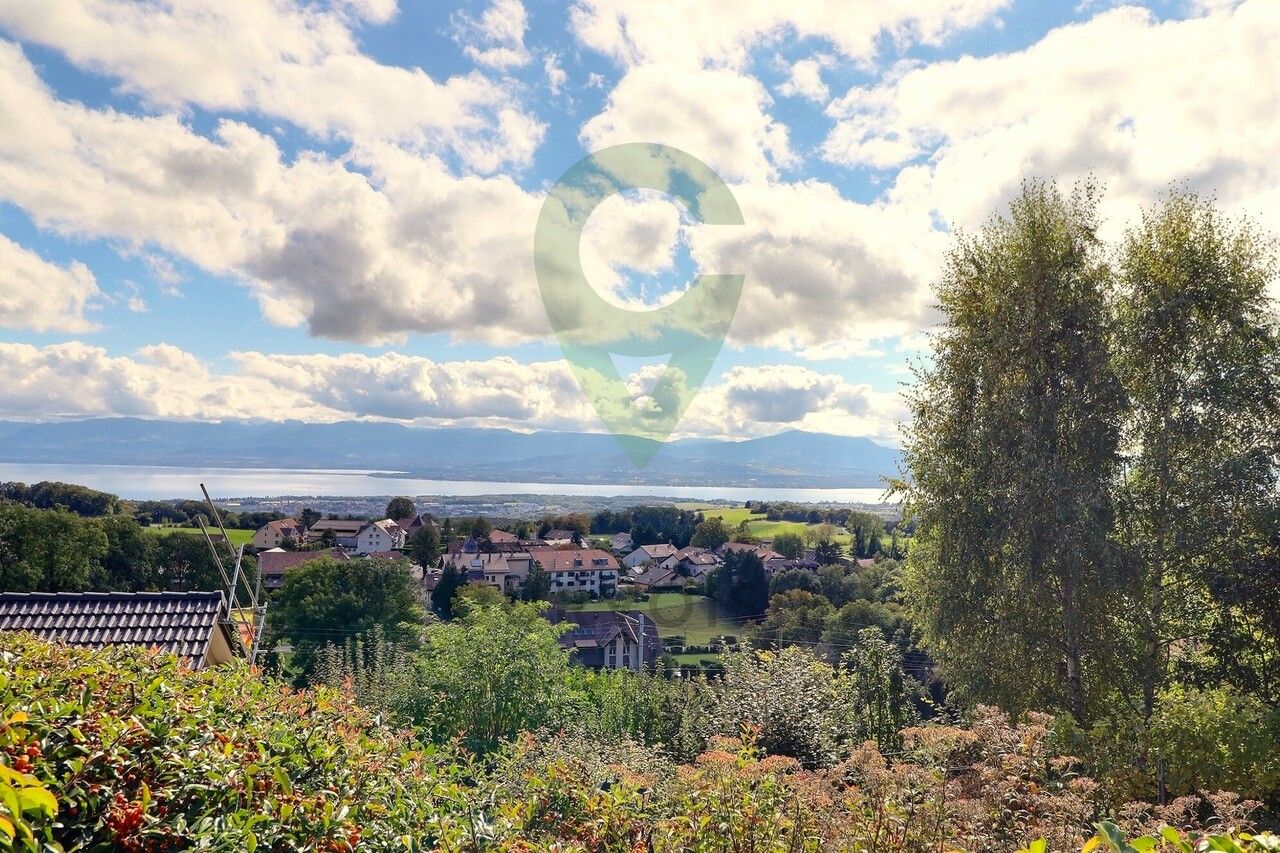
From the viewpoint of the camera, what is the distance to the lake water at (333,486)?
8706 centimetres

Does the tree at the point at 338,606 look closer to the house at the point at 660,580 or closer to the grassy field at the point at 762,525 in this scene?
the house at the point at 660,580

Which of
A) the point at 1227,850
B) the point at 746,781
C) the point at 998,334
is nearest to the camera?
the point at 1227,850

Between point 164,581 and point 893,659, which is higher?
point 893,659

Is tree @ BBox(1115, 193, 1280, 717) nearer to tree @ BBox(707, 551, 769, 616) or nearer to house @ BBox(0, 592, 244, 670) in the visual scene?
house @ BBox(0, 592, 244, 670)

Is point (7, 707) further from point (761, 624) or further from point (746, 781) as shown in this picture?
point (761, 624)

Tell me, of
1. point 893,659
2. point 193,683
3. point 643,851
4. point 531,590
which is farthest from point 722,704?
point 531,590

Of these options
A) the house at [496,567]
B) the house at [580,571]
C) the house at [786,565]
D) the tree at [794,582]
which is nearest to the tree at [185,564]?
the house at [496,567]

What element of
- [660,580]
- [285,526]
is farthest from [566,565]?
[285,526]

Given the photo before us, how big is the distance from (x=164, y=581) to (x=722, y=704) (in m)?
39.2

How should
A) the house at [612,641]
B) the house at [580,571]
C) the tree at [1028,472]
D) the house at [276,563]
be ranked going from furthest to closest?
the house at [580,571] → the house at [276,563] → the house at [612,641] → the tree at [1028,472]

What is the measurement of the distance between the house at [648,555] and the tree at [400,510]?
21.0 metres

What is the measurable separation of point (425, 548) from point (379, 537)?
6.49 metres

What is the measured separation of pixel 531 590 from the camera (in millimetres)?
40938

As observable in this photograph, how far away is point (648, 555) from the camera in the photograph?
182ft
